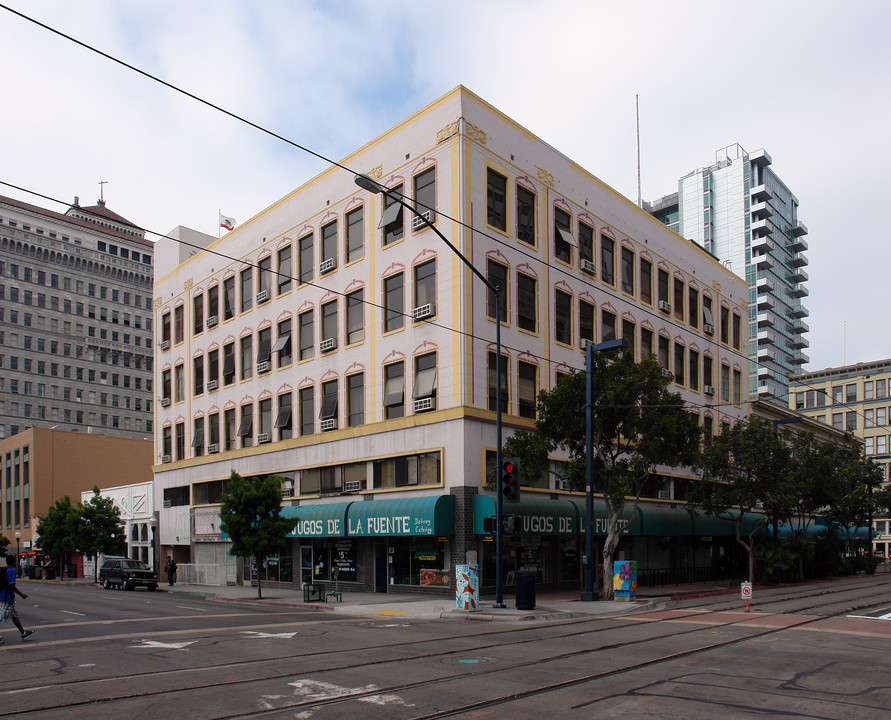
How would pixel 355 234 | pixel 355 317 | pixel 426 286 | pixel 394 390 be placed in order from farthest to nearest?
pixel 355 234
pixel 355 317
pixel 394 390
pixel 426 286

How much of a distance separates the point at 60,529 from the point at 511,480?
4280cm

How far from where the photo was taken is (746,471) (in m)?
36.6

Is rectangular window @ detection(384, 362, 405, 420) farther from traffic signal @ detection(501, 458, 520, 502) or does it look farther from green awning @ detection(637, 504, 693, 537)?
green awning @ detection(637, 504, 693, 537)

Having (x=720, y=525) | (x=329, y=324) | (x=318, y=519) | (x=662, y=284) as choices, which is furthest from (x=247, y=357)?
(x=720, y=525)

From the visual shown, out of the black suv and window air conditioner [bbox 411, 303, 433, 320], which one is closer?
window air conditioner [bbox 411, 303, 433, 320]

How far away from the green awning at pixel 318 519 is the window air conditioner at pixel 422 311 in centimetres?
858

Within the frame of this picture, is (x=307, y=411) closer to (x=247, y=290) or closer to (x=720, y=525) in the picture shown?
(x=247, y=290)

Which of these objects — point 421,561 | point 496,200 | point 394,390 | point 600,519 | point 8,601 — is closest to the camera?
point 8,601

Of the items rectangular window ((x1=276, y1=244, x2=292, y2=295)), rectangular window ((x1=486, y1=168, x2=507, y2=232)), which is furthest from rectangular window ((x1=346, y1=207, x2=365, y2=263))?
rectangular window ((x1=486, y1=168, x2=507, y2=232))

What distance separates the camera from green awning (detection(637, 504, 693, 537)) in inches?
1486

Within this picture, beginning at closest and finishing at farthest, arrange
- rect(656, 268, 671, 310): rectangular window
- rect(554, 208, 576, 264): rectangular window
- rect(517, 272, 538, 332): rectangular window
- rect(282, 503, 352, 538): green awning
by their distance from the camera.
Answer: rect(517, 272, 538, 332): rectangular window → rect(282, 503, 352, 538): green awning → rect(554, 208, 576, 264): rectangular window → rect(656, 268, 671, 310): rectangular window

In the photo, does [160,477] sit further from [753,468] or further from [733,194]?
[733,194]

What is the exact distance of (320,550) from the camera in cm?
3747

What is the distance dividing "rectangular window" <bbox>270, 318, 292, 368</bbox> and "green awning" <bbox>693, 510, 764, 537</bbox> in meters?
22.4
